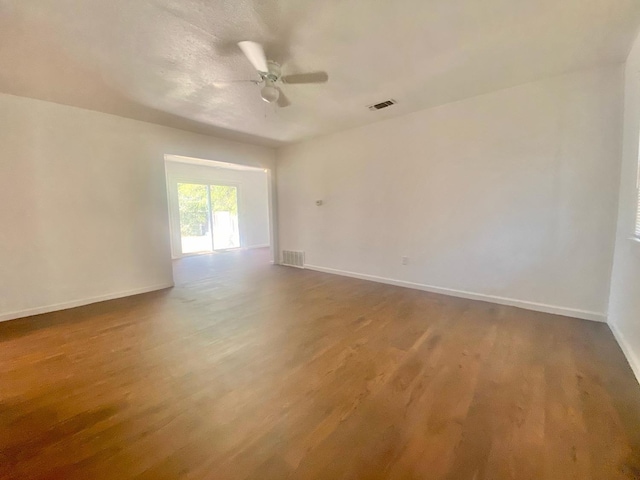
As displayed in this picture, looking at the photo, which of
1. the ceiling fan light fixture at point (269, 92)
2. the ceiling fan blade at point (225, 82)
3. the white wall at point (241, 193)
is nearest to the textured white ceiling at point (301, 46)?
the ceiling fan blade at point (225, 82)

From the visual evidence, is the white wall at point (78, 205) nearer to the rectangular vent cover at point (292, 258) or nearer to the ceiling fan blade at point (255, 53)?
the rectangular vent cover at point (292, 258)

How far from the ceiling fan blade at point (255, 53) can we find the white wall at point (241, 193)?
500cm

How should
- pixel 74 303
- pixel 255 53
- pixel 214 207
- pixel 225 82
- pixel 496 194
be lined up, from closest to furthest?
1. pixel 255 53
2. pixel 225 82
3. pixel 496 194
4. pixel 74 303
5. pixel 214 207

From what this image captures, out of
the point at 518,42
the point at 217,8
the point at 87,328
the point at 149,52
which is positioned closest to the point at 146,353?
the point at 87,328

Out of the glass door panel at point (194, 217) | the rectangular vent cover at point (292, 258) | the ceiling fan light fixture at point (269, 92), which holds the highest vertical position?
the ceiling fan light fixture at point (269, 92)

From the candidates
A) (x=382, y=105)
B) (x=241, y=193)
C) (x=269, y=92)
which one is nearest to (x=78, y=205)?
(x=269, y=92)

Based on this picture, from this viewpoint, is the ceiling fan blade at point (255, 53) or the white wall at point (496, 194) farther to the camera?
the white wall at point (496, 194)

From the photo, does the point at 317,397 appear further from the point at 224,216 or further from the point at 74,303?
the point at 224,216

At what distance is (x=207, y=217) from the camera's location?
800 centimetres

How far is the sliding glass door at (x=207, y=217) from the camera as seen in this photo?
7680 millimetres

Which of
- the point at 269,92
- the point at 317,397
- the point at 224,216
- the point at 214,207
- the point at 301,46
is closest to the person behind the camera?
the point at 317,397

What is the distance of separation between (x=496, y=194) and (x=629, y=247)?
1327 millimetres

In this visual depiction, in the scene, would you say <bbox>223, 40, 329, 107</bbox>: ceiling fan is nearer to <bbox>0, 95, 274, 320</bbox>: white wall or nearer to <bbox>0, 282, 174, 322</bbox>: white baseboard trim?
<bbox>0, 95, 274, 320</bbox>: white wall

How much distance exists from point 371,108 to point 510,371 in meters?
3.41
